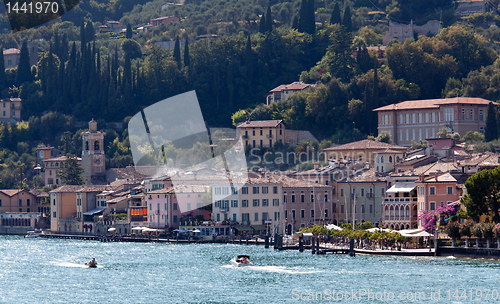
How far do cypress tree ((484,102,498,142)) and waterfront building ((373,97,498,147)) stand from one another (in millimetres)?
4278

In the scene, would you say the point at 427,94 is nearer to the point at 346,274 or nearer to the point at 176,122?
the point at 176,122

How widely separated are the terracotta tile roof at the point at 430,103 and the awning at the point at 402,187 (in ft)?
83.7

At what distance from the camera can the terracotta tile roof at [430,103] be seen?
106m

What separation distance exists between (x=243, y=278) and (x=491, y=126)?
48.2 m

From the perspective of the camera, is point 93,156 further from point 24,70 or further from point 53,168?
point 24,70

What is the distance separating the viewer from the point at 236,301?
2009 inches

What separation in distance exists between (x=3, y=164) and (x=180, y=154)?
25.7m

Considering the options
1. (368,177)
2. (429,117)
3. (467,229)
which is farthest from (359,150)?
(467,229)

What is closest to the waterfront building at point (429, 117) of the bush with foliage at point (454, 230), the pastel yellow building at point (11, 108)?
the bush with foliage at point (454, 230)

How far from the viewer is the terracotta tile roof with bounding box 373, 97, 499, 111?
4166 inches

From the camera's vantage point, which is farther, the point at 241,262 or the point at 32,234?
the point at 32,234

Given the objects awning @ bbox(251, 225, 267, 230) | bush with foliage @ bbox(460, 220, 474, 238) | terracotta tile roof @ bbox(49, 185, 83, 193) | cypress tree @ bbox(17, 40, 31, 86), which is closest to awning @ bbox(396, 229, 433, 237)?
bush with foliage @ bbox(460, 220, 474, 238)

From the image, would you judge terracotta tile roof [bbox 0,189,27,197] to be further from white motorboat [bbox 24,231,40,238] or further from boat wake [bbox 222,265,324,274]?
boat wake [bbox 222,265,324,274]

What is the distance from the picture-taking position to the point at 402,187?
269 feet
